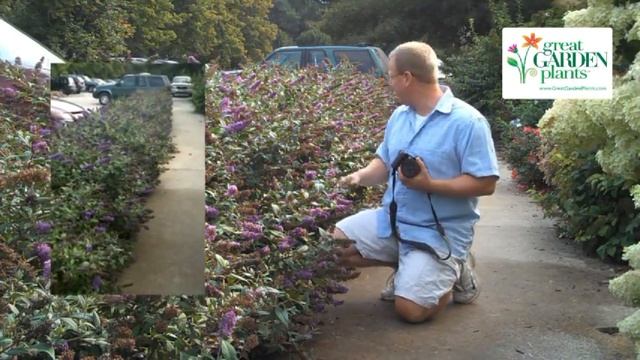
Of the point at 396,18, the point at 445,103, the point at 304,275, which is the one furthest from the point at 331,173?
the point at 396,18

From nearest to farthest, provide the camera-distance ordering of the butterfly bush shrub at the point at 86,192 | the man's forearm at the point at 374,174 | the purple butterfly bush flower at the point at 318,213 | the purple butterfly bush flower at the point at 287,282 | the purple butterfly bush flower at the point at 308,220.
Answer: the butterfly bush shrub at the point at 86,192, the purple butterfly bush flower at the point at 287,282, the purple butterfly bush flower at the point at 308,220, the purple butterfly bush flower at the point at 318,213, the man's forearm at the point at 374,174

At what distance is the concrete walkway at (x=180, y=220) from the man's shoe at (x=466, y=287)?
86.7 inches

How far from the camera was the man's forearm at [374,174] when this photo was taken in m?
3.96

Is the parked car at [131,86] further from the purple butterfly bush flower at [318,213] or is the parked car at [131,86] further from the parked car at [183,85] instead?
the purple butterfly bush flower at [318,213]

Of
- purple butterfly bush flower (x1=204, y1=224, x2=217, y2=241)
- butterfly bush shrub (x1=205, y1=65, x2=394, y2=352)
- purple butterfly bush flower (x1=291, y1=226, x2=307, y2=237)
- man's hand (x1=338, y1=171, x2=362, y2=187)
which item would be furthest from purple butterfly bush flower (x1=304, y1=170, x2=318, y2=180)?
purple butterfly bush flower (x1=204, y1=224, x2=217, y2=241)

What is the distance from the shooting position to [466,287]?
163 inches

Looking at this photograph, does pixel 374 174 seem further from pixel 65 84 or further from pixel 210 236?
pixel 65 84

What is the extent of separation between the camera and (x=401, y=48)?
386cm

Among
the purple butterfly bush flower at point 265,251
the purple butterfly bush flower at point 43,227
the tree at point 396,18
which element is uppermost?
the tree at point 396,18

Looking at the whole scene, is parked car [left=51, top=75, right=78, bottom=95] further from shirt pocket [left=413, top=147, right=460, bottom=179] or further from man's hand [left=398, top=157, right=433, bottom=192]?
shirt pocket [left=413, top=147, right=460, bottom=179]

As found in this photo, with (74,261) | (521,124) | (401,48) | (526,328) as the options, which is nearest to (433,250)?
(526,328)

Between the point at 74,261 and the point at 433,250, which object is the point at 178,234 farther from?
the point at 433,250

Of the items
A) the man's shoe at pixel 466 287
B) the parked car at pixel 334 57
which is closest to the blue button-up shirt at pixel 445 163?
the man's shoe at pixel 466 287

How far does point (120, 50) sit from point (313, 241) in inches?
74.1
